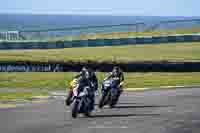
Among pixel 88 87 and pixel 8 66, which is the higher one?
pixel 88 87

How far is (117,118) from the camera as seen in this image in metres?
21.6

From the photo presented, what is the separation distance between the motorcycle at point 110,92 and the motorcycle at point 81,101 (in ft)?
10.2

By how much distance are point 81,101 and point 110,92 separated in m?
3.97

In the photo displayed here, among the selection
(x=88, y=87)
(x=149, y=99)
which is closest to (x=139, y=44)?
(x=149, y=99)

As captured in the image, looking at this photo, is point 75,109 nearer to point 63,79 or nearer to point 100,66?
point 63,79

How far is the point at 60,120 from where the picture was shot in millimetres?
20859

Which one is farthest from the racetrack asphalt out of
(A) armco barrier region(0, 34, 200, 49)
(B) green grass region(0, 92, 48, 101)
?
(A) armco barrier region(0, 34, 200, 49)

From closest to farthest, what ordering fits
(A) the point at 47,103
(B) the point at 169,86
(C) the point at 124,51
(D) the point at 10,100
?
(A) the point at 47,103
(D) the point at 10,100
(B) the point at 169,86
(C) the point at 124,51

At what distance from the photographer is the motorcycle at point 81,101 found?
2159 cm

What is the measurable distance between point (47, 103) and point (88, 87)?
6.44 m

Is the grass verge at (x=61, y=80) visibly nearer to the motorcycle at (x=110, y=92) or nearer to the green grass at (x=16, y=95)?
the green grass at (x=16, y=95)

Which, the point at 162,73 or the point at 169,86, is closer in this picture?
the point at 169,86

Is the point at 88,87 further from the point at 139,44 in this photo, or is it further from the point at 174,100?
the point at 139,44

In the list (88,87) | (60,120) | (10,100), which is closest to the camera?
(60,120)
